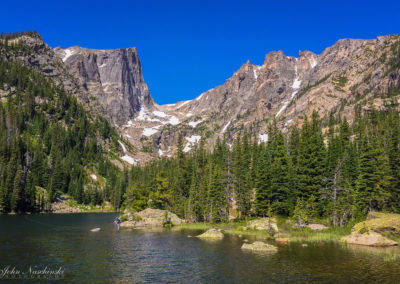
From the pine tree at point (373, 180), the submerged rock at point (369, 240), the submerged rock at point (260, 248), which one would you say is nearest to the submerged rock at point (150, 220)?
the submerged rock at point (260, 248)

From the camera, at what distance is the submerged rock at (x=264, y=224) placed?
59444mm

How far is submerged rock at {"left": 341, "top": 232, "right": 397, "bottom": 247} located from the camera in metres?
43.8

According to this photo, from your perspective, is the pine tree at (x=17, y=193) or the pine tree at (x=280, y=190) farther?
the pine tree at (x=17, y=193)

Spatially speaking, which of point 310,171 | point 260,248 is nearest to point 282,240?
point 260,248

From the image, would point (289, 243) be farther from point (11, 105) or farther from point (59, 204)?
point (11, 105)

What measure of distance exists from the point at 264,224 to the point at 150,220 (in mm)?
33290

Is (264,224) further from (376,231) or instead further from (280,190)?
(376,231)

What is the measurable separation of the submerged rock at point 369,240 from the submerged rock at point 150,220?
45143 mm

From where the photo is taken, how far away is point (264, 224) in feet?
206

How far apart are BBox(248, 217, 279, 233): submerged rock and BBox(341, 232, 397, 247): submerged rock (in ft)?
45.4

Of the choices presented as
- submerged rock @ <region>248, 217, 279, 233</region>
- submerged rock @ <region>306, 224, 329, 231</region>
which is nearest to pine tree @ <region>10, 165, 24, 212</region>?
submerged rock @ <region>248, 217, 279, 233</region>

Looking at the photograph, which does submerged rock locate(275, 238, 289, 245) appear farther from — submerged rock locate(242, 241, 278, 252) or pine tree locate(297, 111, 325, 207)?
pine tree locate(297, 111, 325, 207)

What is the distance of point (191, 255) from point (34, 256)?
18463 millimetres

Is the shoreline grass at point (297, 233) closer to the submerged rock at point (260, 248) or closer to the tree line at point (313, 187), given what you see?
the tree line at point (313, 187)
